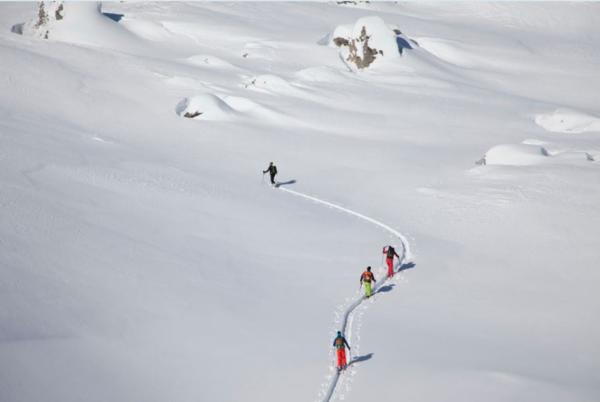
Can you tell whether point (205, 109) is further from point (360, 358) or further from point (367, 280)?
point (360, 358)

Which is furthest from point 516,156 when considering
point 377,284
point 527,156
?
point 377,284

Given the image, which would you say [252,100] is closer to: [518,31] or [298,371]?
[298,371]

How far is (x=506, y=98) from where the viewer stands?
173ft

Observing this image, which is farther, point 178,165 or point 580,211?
point 178,165

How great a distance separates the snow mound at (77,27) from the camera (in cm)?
5838

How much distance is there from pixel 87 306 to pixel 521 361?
10.6 meters

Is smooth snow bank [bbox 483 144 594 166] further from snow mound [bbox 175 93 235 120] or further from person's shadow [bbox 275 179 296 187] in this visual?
snow mound [bbox 175 93 235 120]

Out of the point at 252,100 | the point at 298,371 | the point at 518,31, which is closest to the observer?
the point at 298,371

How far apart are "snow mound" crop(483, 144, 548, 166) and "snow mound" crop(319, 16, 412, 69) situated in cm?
2768

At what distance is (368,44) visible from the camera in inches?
2347

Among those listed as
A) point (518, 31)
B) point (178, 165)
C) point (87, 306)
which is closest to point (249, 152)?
point (178, 165)

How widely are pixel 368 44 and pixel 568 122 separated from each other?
2280cm

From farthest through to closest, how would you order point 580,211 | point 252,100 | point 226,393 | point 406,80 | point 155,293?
point 406,80
point 252,100
point 580,211
point 155,293
point 226,393

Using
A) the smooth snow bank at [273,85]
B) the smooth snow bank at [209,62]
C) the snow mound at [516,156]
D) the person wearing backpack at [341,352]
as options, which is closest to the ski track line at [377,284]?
the person wearing backpack at [341,352]
